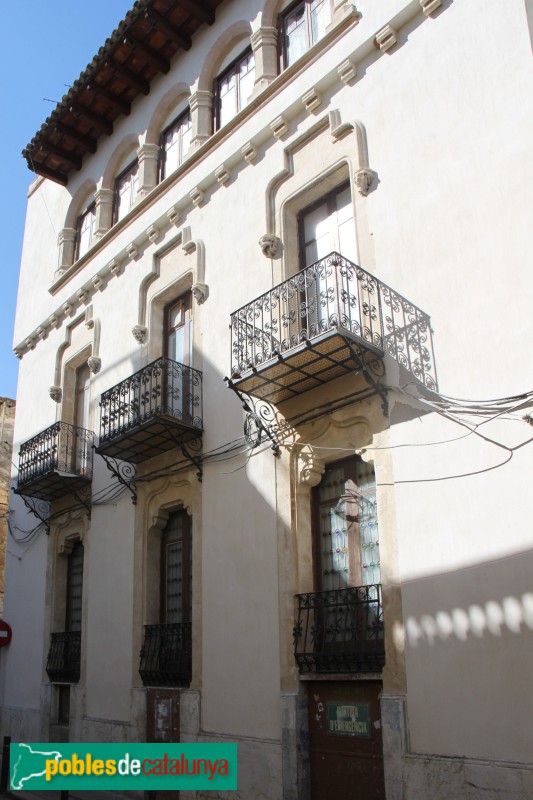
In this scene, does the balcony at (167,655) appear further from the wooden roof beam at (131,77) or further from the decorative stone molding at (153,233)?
the wooden roof beam at (131,77)

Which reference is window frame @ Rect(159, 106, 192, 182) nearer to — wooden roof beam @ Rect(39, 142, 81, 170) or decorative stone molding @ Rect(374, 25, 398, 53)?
wooden roof beam @ Rect(39, 142, 81, 170)

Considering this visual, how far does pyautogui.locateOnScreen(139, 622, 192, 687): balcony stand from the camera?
1134 cm

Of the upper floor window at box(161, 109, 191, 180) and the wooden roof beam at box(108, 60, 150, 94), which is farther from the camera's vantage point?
the wooden roof beam at box(108, 60, 150, 94)

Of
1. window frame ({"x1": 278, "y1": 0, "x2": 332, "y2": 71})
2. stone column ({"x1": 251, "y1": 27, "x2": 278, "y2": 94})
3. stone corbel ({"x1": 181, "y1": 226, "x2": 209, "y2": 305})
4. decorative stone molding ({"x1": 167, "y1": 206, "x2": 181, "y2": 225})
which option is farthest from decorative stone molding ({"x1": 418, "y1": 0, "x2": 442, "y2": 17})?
decorative stone molding ({"x1": 167, "y1": 206, "x2": 181, "y2": 225})

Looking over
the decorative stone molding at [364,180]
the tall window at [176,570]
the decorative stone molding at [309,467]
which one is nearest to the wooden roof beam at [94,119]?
the decorative stone molding at [364,180]

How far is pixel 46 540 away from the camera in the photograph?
15797 mm

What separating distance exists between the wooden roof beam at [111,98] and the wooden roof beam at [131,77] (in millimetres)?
594

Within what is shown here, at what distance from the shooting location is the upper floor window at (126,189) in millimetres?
16016

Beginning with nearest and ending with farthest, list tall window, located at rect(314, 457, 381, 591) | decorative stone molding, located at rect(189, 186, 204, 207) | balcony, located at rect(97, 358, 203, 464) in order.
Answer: tall window, located at rect(314, 457, 381, 591), balcony, located at rect(97, 358, 203, 464), decorative stone molding, located at rect(189, 186, 204, 207)

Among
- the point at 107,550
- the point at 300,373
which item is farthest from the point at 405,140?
the point at 107,550

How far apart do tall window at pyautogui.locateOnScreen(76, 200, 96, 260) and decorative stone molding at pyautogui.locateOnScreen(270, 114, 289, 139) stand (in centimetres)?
640

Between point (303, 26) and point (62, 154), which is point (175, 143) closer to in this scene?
point (303, 26)

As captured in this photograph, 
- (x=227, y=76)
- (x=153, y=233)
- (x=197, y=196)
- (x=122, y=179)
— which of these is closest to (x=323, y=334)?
(x=197, y=196)

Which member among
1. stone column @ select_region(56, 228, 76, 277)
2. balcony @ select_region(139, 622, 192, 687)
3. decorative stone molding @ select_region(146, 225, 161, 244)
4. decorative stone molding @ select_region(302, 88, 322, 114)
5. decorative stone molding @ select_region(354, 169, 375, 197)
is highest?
stone column @ select_region(56, 228, 76, 277)
